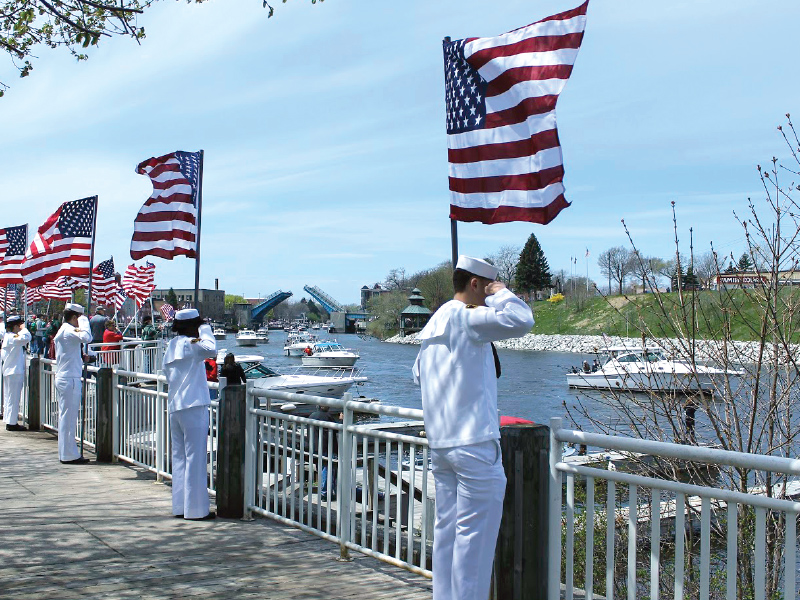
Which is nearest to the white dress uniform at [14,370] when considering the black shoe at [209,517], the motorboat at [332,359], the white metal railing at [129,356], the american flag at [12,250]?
the white metal railing at [129,356]

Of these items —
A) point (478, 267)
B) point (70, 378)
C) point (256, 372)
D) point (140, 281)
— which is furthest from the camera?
point (256, 372)

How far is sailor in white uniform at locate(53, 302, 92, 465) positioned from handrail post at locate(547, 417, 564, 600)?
728cm

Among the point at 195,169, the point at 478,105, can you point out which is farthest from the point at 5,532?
the point at 195,169

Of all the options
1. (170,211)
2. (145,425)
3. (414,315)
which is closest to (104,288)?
(170,211)

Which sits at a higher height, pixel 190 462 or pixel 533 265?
pixel 533 265

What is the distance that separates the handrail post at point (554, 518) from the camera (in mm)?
4316

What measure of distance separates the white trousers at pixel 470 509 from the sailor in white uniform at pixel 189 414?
3337 mm

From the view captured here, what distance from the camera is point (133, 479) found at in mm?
8883

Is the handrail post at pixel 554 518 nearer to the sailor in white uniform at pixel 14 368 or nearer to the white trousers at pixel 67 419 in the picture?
the white trousers at pixel 67 419

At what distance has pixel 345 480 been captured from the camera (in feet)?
18.9

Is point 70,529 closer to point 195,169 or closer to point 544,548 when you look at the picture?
point 544,548

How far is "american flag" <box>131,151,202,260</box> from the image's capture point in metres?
11.3

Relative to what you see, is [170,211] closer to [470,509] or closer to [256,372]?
[470,509]

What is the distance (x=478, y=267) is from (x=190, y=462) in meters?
3.88
